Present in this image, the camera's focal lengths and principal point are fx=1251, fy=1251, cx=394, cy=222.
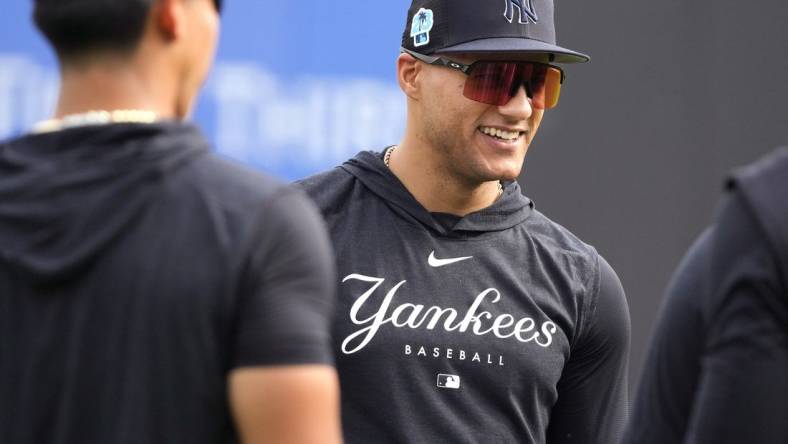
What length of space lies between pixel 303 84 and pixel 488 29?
1.56 m

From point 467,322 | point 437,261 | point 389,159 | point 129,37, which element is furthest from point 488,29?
point 129,37

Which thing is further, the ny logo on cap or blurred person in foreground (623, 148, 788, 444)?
the ny logo on cap

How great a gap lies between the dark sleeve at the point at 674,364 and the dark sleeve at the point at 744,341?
0.09 m

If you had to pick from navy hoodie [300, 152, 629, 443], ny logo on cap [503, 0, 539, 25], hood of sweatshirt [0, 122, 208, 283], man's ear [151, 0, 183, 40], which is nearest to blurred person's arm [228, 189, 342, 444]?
hood of sweatshirt [0, 122, 208, 283]

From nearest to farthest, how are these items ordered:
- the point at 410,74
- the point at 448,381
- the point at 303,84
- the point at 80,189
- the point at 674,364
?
the point at 80,189
the point at 674,364
the point at 448,381
the point at 410,74
the point at 303,84

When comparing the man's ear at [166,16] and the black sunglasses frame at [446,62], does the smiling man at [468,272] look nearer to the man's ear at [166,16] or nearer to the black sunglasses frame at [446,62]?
the black sunglasses frame at [446,62]

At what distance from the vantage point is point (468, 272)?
122 inches

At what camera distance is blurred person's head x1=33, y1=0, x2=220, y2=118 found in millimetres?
1700

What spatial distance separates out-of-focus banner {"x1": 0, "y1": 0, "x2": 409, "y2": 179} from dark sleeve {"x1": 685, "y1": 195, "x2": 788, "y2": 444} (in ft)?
10.2

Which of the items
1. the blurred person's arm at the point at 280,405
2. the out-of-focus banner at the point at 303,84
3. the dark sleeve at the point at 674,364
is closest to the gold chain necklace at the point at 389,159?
the out-of-focus banner at the point at 303,84

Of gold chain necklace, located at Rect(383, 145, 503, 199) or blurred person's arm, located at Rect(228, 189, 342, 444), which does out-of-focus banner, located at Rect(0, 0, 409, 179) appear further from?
blurred person's arm, located at Rect(228, 189, 342, 444)

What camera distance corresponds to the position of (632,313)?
549cm

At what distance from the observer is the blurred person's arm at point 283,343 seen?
160cm

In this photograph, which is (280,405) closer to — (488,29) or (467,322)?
(467,322)
